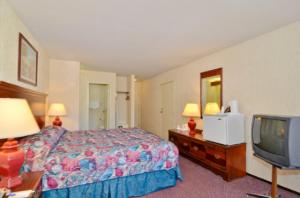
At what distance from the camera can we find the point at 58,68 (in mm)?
4125

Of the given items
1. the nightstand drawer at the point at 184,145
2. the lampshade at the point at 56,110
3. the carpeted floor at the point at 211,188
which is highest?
the lampshade at the point at 56,110

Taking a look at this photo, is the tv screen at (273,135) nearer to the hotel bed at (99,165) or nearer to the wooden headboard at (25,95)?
the hotel bed at (99,165)

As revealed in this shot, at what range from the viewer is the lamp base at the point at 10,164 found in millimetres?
1292

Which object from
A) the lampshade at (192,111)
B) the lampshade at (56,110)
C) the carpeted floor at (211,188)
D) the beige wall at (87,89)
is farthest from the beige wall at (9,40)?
the lampshade at (192,111)

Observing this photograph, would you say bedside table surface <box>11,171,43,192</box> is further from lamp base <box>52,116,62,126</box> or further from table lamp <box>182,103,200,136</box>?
table lamp <box>182,103,200,136</box>

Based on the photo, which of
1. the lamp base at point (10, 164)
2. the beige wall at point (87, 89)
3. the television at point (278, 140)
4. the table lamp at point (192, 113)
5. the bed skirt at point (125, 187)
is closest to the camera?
the lamp base at point (10, 164)

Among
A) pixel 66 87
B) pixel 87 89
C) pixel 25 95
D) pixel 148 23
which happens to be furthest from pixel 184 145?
pixel 87 89

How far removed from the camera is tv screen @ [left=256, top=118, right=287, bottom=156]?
1.77 metres

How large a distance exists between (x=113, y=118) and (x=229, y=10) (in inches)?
178

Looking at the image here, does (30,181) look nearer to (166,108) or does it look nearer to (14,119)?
(14,119)

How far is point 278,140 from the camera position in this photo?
71.6 inches

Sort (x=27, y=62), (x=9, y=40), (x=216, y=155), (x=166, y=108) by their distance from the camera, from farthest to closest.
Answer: (x=166, y=108)
(x=216, y=155)
(x=27, y=62)
(x=9, y=40)

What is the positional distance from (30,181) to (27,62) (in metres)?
1.85

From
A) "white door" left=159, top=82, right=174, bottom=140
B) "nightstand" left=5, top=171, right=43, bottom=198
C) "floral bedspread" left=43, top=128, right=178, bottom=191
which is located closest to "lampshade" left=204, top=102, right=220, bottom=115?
"floral bedspread" left=43, top=128, right=178, bottom=191
